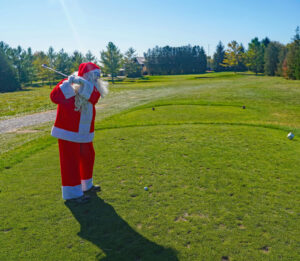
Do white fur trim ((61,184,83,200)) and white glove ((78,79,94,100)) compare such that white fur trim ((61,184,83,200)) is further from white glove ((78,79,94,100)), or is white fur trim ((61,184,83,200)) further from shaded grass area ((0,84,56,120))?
shaded grass area ((0,84,56,120))

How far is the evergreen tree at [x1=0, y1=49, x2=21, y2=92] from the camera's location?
5425 cm

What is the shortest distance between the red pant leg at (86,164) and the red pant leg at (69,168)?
26cm

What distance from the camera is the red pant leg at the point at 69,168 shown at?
482 centimetres

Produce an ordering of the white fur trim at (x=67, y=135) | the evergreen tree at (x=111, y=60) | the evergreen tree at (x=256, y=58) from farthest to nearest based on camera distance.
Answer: the evergreen tree at (x=256, y=58) → the evergreen tree at (x=111, y=60) → the white fur trim at (x=67, y=135)

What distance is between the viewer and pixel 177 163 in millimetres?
6465

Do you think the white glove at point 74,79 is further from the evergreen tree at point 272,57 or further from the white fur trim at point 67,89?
the evergreen tree at point 272,57

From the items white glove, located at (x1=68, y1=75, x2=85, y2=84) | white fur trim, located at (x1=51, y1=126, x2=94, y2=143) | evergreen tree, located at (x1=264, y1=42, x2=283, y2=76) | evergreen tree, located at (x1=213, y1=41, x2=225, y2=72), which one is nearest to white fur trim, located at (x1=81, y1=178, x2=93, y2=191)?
white fur trim, located at (x1=51, y1=126, x2=94, y2=143)

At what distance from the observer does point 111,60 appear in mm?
67812

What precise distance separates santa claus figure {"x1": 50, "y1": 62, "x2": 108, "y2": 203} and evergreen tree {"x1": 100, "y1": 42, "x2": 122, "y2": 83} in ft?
213

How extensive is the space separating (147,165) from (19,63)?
227 feet

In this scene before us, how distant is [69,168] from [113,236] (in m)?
1.83

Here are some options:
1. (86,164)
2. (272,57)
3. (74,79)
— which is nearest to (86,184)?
(86,164)

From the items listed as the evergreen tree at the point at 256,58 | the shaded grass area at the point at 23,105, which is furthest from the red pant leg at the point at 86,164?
the evergreen tree at the point at 256,58

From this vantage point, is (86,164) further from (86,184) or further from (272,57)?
(272,57)
